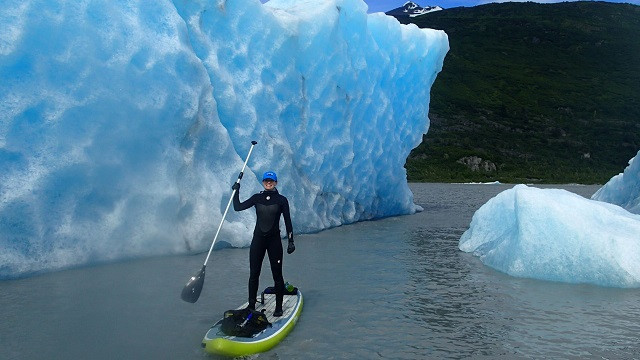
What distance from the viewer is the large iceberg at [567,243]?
32.9ft

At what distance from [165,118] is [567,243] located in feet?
26.6

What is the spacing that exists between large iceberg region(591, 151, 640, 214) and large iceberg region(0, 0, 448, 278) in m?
8.84

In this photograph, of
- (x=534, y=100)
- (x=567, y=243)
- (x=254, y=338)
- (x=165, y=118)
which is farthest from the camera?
(x=534, y=100)

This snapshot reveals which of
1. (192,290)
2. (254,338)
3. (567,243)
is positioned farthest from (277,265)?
(567,243)

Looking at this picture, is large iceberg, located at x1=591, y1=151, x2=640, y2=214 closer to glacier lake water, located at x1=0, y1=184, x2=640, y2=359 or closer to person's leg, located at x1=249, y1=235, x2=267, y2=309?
glacier lake water, located at x1=0, y1=184, x2=640, y2=359

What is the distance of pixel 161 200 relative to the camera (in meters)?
11.7

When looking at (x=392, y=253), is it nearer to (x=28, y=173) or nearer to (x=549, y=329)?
(x=549, y=329)

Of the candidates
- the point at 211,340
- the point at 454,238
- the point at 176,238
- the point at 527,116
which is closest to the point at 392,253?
the point at 454,238

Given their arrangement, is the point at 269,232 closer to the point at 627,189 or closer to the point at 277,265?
the point at 277,265

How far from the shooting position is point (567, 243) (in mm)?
10562

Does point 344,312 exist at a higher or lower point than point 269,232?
lower

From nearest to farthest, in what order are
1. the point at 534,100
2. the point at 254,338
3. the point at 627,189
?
the point at 254,338 < the point at 627,189 < the point at 534,100

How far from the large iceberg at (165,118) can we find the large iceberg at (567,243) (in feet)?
19.4

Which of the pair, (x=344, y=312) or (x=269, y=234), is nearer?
(x=269, y=234)
